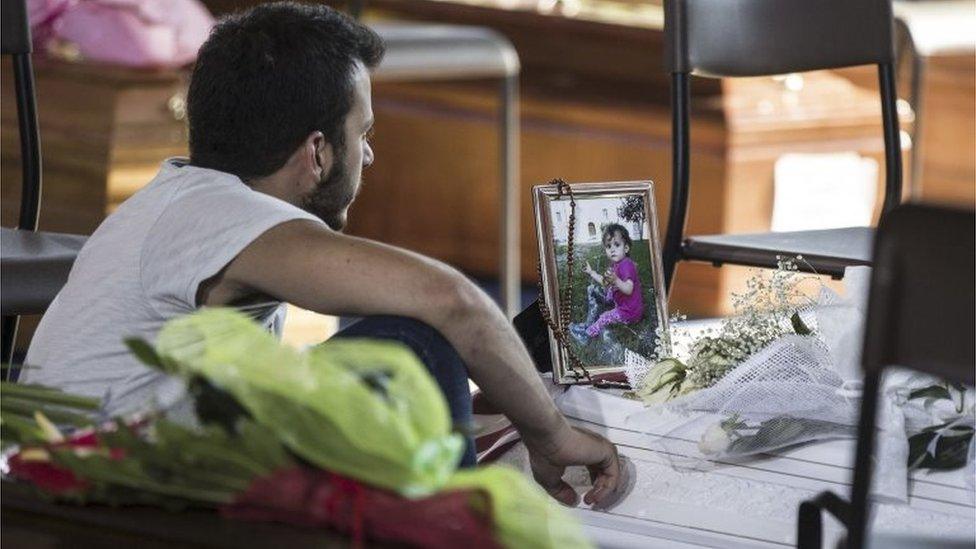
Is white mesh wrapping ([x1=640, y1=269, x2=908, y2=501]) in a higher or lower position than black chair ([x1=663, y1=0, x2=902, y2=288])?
lower

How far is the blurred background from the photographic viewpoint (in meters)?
3.96

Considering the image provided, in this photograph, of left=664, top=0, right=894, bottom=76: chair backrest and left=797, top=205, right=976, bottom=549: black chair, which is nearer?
left=797, top=205, right=976, bottom=549: black chair

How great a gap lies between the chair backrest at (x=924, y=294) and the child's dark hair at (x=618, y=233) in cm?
79

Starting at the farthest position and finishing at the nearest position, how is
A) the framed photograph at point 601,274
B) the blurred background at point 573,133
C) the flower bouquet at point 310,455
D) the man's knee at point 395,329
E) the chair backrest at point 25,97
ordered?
the blurred background at point 573,133 → the chair backrest at point 25,97 → the framed photograph at point 601,274 → the man's knee at point 395,329 → the flower bouquet at point 310,455

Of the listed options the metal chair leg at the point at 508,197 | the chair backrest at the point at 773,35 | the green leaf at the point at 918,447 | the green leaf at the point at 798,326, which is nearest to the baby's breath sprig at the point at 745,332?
the green leaf at the point at 798,326

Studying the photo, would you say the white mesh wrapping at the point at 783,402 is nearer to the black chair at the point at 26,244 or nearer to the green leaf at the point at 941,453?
the green leaf at the point at 941,453

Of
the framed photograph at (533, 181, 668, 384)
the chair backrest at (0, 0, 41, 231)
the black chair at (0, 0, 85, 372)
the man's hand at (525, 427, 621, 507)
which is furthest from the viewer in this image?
the chair backrest at (0, 0, 41, 231)

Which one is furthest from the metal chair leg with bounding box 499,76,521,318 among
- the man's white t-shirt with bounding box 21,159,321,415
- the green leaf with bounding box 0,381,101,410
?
the green leaf with bounding box 0,381,101,410

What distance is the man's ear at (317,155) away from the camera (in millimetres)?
2053

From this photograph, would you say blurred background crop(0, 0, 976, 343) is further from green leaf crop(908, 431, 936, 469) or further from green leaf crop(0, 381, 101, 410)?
green leaf crop(0, 381, 101, 410)

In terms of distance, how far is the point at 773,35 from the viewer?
2.95 metres

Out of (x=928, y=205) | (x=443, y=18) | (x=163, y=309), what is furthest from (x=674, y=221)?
(x=443, y=18)

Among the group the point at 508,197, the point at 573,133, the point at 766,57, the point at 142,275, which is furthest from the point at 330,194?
the point at 573,133

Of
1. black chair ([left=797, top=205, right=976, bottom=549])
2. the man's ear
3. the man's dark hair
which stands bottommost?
black chair ([left=797, top=205, right=976, bottom=549])
